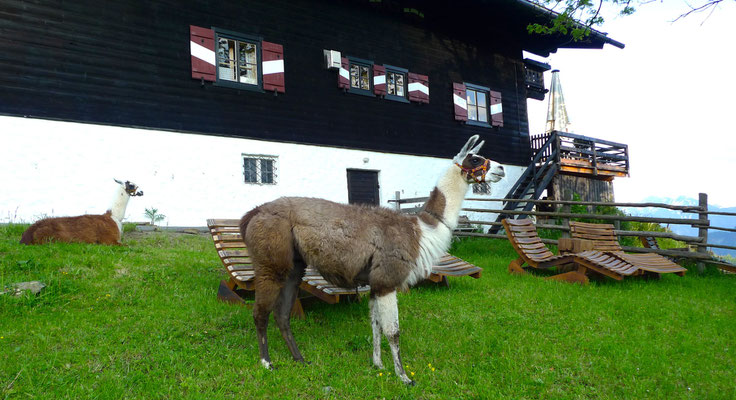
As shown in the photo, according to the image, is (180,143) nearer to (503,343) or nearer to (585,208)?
(503,343)

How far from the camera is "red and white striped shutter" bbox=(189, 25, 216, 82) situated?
1282 cm

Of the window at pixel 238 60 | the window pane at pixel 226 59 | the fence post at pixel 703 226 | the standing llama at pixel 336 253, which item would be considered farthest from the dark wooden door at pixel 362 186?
the standing llama at pixel 336 253

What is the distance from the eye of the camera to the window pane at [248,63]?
13.9 meters

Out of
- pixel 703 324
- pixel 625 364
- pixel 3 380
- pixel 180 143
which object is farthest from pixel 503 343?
pixel 180 143

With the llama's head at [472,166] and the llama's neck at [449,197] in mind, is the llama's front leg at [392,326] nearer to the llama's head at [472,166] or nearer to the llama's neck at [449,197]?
the llama's neck at [449,197]

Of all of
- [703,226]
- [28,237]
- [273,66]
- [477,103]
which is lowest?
[703,226]

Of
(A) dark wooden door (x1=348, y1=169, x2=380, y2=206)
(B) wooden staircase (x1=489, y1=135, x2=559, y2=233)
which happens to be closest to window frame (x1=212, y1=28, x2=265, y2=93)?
(A) dark wooden door (x1=348, y1=169, x2=380, y2=206)

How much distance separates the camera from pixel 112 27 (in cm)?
1190

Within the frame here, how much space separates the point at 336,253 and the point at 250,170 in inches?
401

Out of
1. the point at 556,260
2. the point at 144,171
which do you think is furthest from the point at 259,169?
the point at 556,260

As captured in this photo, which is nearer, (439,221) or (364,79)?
(439,221)

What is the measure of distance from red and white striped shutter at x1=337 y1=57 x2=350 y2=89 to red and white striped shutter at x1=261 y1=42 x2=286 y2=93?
6.89 feet

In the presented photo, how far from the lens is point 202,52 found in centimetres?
1295

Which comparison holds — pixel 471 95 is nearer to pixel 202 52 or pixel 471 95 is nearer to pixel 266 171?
pixel 266 171
